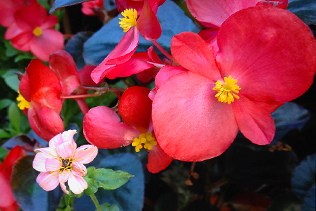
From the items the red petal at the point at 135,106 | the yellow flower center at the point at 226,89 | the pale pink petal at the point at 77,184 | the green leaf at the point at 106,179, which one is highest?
the yellow flower center at the point at 226,89

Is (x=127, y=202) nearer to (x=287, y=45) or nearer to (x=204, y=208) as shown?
(x=204, y=208)

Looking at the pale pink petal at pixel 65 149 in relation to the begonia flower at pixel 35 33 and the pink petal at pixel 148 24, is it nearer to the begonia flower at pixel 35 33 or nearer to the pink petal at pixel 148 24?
the pink petal at pixel 148 24

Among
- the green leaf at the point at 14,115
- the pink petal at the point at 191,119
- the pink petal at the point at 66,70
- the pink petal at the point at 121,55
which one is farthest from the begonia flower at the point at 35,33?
the pink petal at the point at 191,119

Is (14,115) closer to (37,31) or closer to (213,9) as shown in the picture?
(37,31)

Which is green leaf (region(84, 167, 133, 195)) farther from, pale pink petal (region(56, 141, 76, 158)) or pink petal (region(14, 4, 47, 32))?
pink petal (region(14, 4, 47, 32))

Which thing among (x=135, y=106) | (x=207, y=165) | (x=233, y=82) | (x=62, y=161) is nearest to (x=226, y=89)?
(x=233, y=82)

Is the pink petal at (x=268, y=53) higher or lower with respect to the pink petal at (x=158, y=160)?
higher

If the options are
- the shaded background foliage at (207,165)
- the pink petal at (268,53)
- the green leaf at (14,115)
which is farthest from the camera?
the green leaf at (14,115)

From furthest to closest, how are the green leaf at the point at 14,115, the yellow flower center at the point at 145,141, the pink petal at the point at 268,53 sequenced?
the green leaf at the point at 14,115 → the yellow flower center at the point at 145,141 → the pink petal at the point at 268,53
